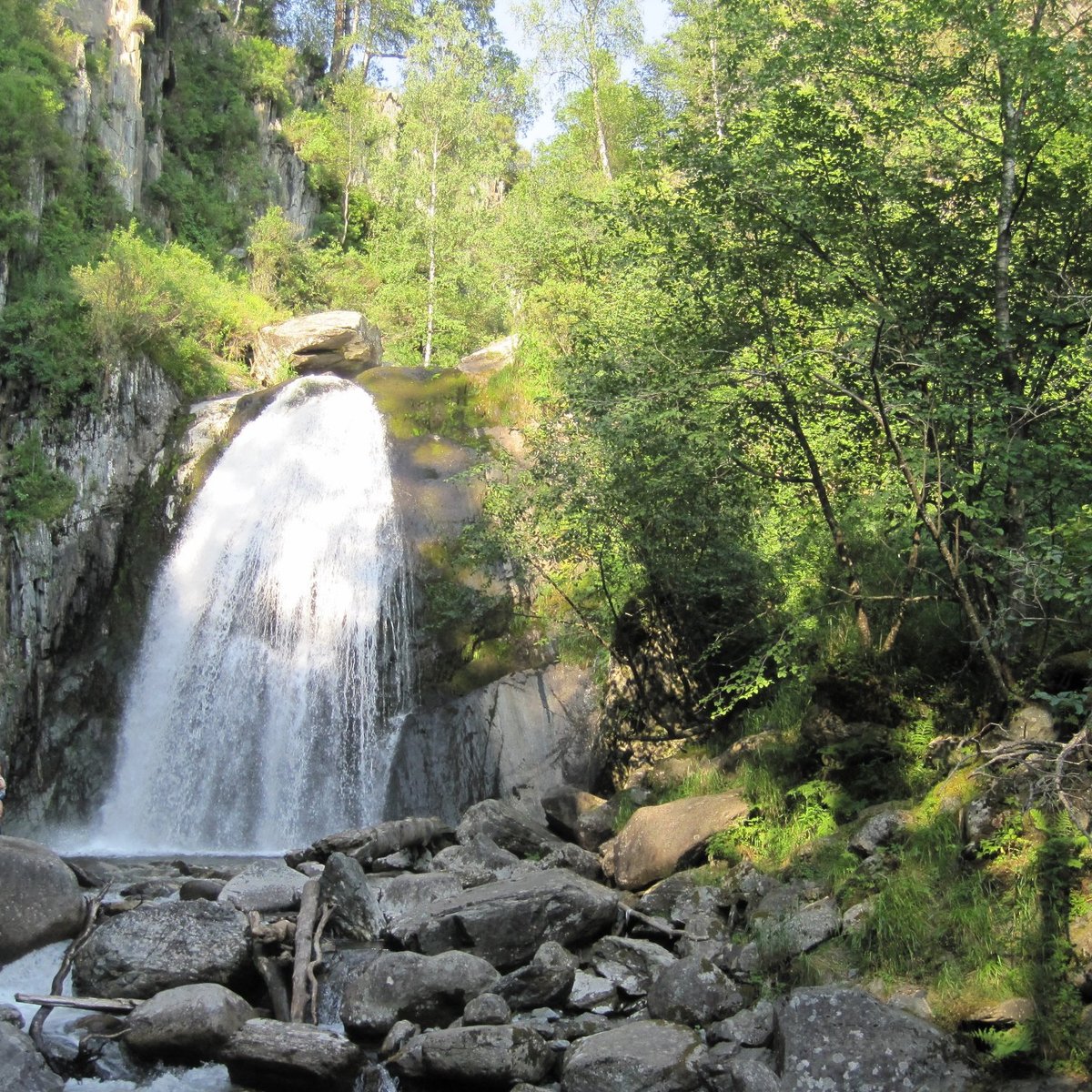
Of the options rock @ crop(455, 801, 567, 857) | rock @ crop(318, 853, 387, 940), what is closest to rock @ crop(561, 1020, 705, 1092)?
rock @ crop(318, 853, 387, 940)

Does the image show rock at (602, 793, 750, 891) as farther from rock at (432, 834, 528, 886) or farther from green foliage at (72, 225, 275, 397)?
green foliage at (72, 225, 275, 397)

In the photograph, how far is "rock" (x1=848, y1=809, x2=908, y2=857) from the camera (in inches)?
282

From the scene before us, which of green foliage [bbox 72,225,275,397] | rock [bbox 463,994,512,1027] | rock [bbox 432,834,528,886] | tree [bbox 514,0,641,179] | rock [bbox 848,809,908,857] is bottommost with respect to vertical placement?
rock [bbox 463,994,512,1027]

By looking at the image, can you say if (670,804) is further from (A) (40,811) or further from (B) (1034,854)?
(A) (40,811)

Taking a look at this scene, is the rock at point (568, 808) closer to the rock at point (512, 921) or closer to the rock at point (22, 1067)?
the rock at point (512, 921)

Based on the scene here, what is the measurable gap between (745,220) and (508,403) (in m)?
11.0

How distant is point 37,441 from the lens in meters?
17.0

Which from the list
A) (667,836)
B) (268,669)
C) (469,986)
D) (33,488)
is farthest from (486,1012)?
(33,488)

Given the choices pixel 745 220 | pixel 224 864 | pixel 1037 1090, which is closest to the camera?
pixel 1037 1090

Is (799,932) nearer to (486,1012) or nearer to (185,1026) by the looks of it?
(486,1012)

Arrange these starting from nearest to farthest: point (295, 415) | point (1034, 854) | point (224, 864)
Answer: point (1034, 854), point (224, 864), point (295, 415)

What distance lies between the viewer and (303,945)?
7.55 metres

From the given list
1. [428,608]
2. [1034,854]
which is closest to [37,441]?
[428,608]

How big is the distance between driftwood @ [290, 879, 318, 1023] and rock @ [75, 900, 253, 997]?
381 millimetres
